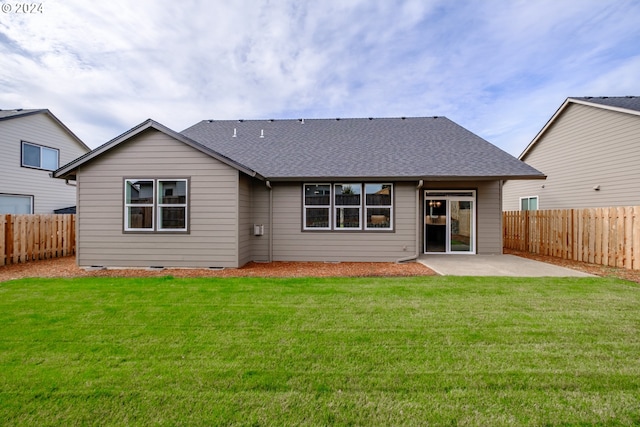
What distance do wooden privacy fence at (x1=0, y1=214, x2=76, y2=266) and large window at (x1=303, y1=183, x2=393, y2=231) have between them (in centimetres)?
923

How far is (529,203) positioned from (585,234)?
7.60m

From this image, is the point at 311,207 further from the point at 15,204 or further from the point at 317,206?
the point at 15,204

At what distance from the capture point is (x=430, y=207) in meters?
11.2

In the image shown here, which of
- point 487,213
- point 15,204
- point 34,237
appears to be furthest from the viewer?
point 15,204

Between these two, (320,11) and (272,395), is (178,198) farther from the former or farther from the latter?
(320,11)

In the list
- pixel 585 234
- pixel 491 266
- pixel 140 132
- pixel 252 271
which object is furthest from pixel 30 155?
pixel 585 234

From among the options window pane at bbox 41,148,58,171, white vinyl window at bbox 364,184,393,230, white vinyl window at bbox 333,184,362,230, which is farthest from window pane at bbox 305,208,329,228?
window pane at bbox 41,148,58,171

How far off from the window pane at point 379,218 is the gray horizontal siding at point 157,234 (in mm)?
4465

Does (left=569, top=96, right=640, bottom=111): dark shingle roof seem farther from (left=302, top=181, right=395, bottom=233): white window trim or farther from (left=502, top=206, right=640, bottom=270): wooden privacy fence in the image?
(left=302, top=181, right=395, bottom=233): white window trim

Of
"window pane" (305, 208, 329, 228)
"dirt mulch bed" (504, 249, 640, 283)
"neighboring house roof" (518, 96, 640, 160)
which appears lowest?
"dirt mulch bed" (504, 249, 640, 283)

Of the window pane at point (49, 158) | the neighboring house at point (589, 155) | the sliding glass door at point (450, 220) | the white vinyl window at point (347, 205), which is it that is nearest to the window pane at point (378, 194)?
the white vinyl window at point (347, 205)

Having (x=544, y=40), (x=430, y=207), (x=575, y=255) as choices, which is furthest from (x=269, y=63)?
(x=575, y=255)

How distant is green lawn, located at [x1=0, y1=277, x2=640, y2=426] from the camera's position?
2.37 m

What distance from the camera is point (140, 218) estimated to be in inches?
350
